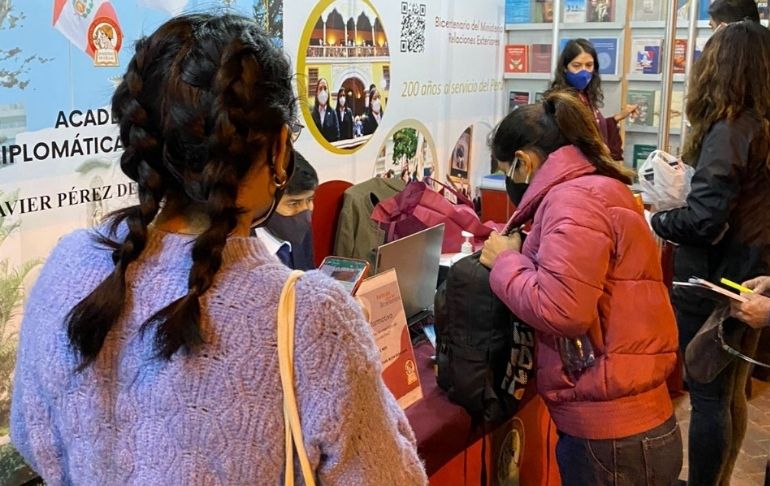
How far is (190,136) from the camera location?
849mm

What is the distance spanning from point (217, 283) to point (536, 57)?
176 inches

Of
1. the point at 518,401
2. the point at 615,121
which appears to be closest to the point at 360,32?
the point at 615,121

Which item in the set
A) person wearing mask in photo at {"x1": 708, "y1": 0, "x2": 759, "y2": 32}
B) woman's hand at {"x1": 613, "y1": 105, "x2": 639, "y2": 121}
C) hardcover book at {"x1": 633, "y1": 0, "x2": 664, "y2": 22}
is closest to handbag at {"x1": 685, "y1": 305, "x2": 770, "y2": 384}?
person wearing mask in photo at {"x1": 708, "y1": 0, "x2": 759, "y2": 32}

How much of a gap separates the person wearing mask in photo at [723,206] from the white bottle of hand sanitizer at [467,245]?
25.6 inches

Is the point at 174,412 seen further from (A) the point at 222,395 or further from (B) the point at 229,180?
(B) the point at 229,180

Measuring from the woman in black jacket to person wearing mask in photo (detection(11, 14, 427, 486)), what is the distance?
99.9 inches

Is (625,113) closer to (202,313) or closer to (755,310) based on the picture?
(755,310)

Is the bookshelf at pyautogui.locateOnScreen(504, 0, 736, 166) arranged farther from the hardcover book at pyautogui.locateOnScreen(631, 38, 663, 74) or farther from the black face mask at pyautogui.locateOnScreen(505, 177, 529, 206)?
the black face mask at pyautogui.locateOnScreen(505, 177, 529, 206)

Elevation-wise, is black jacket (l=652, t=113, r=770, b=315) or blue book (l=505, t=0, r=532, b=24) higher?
blue book (l=505, t=0, r=532, b=24)

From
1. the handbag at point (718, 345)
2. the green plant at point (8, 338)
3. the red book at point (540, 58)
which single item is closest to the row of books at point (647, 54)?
the red book at point (540, 58)

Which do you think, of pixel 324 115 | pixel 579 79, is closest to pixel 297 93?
pixel 324 115

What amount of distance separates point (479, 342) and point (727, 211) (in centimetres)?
101

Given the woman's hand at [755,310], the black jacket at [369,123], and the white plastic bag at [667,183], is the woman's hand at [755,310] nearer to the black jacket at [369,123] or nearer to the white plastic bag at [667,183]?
the white plastic bag at [667,183]

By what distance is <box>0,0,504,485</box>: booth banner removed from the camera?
2.03 meters
